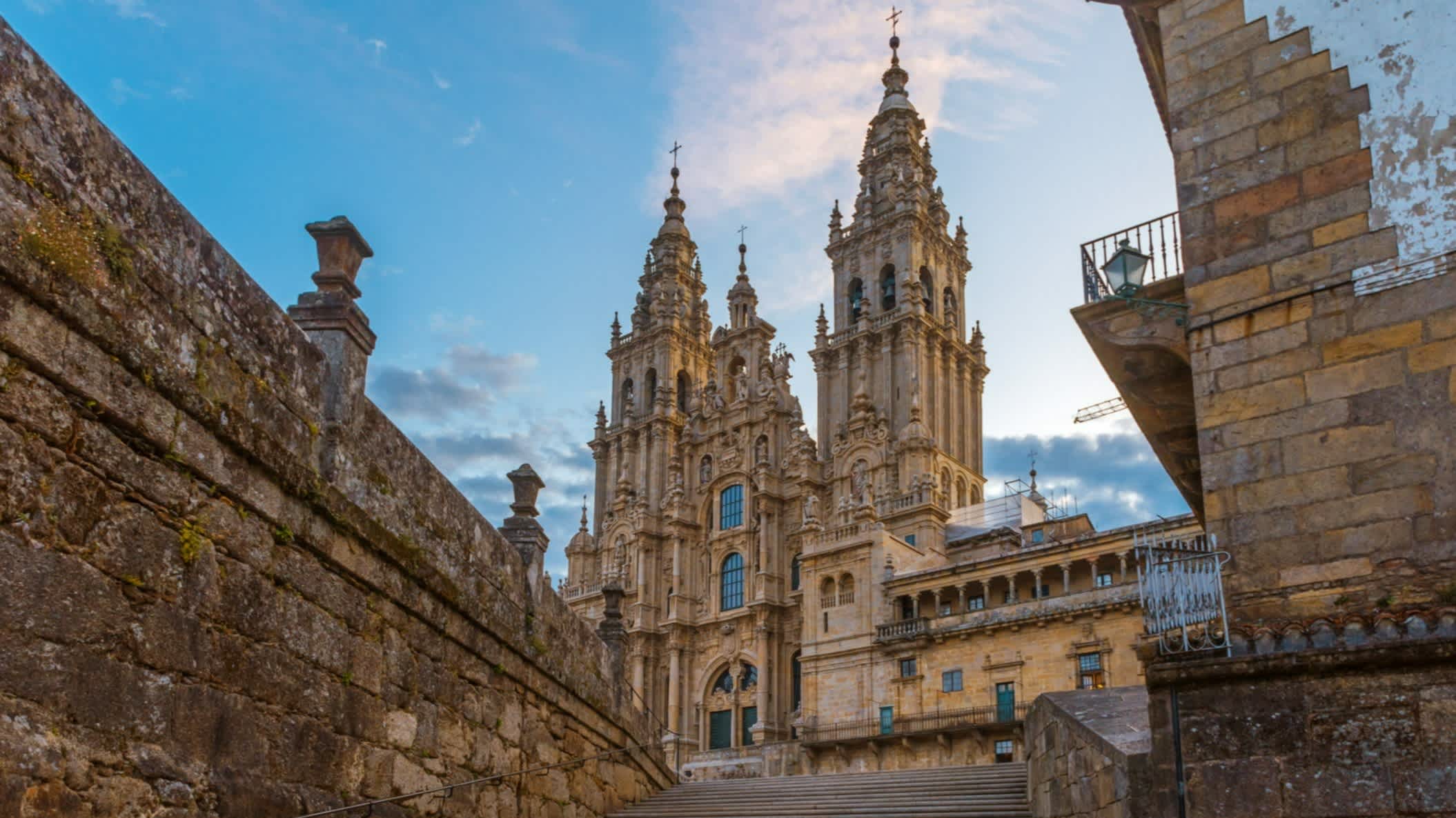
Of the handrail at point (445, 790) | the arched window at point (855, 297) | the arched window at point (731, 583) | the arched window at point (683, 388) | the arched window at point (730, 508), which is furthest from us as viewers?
the arched window at point (683, 388)

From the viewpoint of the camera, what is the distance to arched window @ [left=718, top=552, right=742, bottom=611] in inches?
1874

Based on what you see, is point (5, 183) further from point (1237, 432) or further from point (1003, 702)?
point (1003, 702)

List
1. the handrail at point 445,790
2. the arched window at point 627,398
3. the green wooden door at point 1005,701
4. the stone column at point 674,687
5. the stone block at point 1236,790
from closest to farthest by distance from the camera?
the stone block at point 1236,790
the handrail at point 445,790
the green wooden door at point 1005,701
the stone column at point 674,687
the arched window at point 627,398

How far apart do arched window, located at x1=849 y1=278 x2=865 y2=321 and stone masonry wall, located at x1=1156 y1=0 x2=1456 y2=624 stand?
38.9 meters

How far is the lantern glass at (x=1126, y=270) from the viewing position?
1006cm

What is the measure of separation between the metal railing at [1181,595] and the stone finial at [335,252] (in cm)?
532

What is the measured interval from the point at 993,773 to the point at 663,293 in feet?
149

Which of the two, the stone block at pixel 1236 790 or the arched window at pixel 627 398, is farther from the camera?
the arched window at pixel 627 398

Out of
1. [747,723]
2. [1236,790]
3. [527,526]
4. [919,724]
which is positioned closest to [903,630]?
[919,724]

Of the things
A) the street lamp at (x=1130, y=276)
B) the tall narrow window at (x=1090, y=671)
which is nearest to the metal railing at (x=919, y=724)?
the tall narrow window at (x=1090, y=671)

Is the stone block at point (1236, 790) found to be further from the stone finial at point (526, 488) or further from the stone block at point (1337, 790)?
the stone finial at point (526, 488)

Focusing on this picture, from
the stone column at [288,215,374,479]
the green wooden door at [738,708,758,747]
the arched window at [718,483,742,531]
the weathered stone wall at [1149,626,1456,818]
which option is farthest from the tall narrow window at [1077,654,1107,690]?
the stone column at [288,215,374,479]

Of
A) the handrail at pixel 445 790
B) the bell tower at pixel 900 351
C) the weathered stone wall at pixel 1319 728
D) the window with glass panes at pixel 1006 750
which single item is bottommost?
the window with glass panes at pixel 1006 750

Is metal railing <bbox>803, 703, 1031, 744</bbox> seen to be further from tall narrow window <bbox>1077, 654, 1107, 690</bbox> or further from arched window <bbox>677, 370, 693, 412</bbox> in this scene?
arched window <bbox>677, 370, 693, 412</bbox>
